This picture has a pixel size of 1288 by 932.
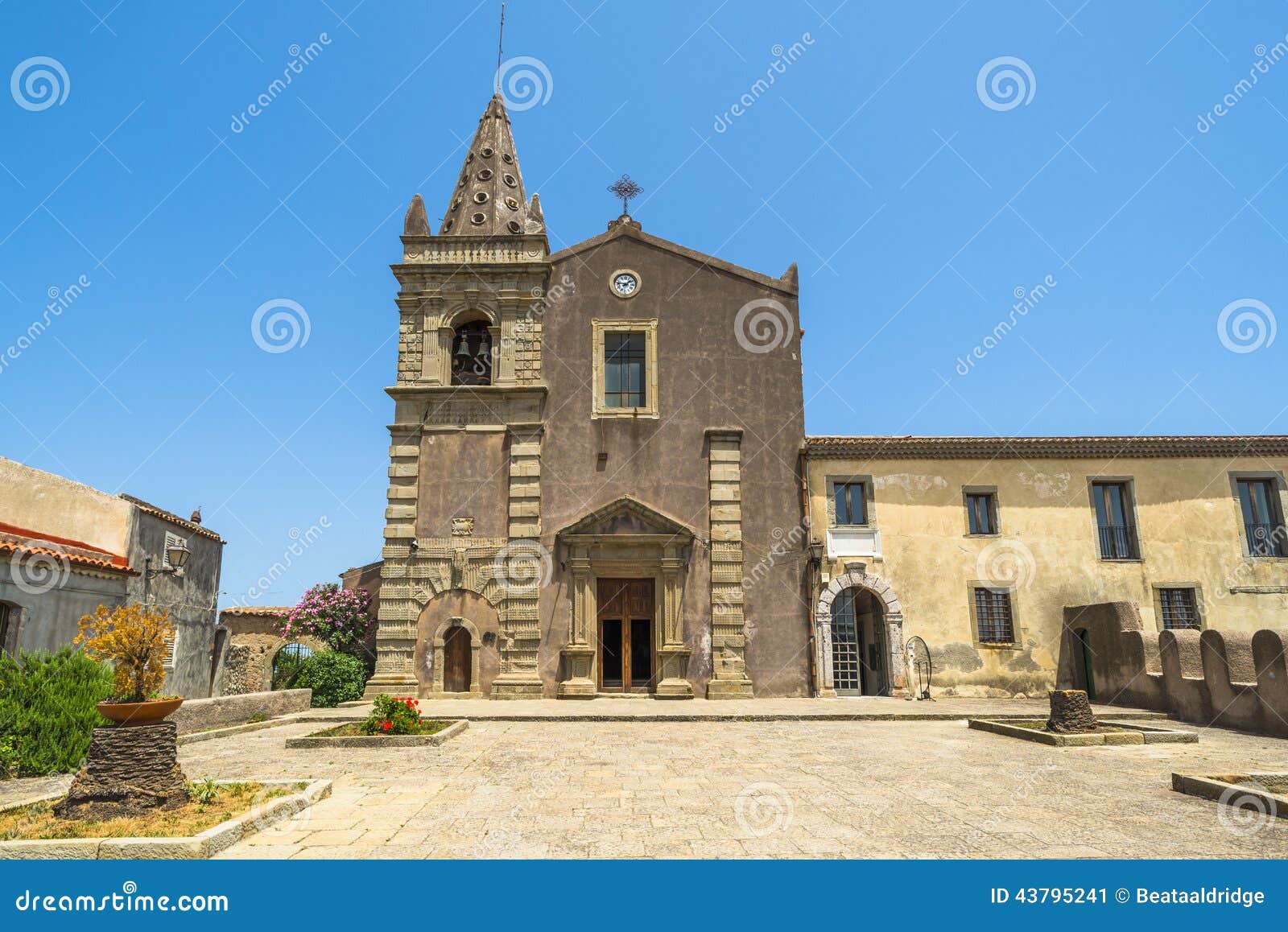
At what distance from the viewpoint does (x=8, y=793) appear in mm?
7645

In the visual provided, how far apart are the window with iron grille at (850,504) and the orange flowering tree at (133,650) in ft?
54.5

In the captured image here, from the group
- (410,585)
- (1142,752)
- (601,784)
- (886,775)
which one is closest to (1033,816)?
(886,775)

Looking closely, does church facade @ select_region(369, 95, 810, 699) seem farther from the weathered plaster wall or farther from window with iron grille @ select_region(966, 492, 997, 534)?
the weathered plaster wall

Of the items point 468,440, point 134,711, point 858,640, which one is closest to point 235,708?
point 134,711

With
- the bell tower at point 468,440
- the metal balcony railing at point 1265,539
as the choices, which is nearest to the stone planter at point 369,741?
the bell tower at point 468,440

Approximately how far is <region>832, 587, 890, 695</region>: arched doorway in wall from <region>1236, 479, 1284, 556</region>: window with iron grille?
997cm

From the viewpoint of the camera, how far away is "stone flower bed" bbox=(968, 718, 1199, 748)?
37.1 ft

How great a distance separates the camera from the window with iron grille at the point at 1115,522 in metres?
21.0

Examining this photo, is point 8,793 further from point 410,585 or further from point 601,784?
point 410,585

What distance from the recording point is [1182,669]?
50.3ft

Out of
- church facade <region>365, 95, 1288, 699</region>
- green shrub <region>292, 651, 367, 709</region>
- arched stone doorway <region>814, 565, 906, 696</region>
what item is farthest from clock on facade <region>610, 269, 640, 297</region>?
green shrub <region>292, 651, 367, 709</region>

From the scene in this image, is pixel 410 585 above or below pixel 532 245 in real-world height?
below

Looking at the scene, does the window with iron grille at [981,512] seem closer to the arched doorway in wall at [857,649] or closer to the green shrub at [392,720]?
the arched doorway in wall at [857,649]

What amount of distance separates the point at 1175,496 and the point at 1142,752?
13.1m
